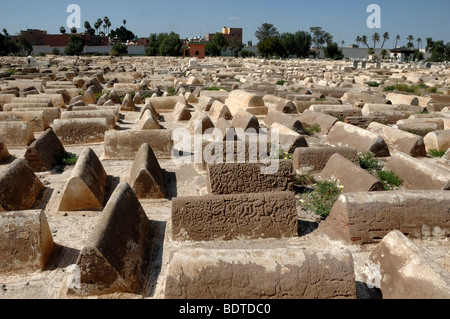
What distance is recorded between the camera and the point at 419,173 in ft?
18.4

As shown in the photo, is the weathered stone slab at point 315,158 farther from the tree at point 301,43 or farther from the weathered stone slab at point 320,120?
the tree at point 301,43

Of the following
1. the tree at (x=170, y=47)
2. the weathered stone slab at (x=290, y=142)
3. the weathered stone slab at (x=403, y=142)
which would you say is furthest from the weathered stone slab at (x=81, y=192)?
→ the tree at (x=170, y=47)

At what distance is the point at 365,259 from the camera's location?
382cm

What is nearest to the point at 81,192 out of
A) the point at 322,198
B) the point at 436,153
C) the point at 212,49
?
the point at 322,198

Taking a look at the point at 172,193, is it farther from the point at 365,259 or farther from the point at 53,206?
the point at 365,259

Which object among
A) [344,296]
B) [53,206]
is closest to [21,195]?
[53,206]

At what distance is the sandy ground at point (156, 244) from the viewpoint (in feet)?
10.8

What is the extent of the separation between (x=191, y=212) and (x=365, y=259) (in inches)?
79.6

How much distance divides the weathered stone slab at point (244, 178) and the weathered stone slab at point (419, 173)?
2.15m

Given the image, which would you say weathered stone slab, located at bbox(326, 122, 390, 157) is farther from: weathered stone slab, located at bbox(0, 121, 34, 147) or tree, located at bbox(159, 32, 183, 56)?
tree, located at bbox(159, 32, 183, 56)

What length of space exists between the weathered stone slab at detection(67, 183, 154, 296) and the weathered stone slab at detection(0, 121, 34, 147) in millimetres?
5188

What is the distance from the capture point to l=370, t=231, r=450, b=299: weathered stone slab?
2.70 meters

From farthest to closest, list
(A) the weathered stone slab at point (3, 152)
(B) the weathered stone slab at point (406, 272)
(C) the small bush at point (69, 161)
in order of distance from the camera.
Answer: (A) the weathered stone slab at point (3, 152), (C) the small bush at point (69, 161), (B) the weathered stone slab at point (406, 272)

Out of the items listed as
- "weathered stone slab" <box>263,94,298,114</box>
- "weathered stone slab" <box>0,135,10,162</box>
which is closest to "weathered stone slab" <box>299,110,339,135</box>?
"weathered stone slab" <box>263,94,298,114</box>
